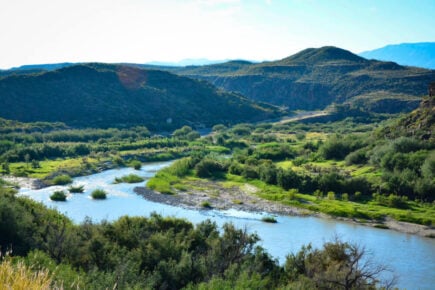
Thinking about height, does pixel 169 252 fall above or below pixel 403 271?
above

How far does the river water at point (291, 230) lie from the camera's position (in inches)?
1284

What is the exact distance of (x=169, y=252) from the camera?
23812 millimetres

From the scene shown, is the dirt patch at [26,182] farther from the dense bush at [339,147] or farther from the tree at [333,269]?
the tree at [333,269]

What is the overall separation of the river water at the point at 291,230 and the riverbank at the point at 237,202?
Result: 1.08m

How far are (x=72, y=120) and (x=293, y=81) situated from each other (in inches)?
3813

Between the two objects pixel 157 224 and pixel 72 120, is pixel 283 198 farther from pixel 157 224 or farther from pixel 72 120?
pixel 72 120

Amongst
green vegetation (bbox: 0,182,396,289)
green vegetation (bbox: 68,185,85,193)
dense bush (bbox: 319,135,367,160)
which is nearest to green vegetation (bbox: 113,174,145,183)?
green vegetation (bbox: 68,185,85,193)

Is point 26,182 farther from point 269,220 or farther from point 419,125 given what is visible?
point 419,125

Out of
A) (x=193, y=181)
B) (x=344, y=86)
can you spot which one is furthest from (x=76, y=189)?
(x=344, y=86)

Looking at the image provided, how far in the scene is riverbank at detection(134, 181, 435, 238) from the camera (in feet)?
136

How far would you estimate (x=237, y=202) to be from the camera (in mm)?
50406

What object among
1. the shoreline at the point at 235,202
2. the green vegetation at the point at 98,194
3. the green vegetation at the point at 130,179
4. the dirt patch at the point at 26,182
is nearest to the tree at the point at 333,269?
the shoreline at the point at 235,202

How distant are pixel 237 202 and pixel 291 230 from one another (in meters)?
10.6

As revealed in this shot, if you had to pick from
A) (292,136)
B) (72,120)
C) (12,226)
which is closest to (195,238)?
(12,226)
